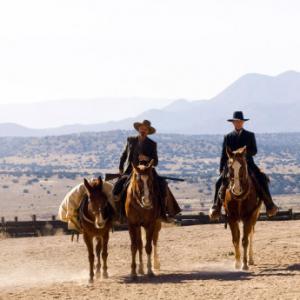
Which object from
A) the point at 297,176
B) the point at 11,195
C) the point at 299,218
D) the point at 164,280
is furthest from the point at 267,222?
the point at 297,176

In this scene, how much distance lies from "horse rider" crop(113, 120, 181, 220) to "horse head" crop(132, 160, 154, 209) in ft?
2.90

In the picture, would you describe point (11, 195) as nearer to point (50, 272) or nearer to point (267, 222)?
point (267, 222)

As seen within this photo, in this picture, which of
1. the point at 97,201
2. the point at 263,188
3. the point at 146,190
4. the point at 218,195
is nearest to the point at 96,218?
the point at 97,201

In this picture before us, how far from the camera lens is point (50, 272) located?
1817 centimetres

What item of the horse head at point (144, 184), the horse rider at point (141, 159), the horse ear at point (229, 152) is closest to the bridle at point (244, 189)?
the horse ear at point (229, 152)

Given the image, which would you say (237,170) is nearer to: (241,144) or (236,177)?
(236,177)

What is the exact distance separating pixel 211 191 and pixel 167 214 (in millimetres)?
120563

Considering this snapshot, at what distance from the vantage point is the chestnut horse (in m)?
15.5

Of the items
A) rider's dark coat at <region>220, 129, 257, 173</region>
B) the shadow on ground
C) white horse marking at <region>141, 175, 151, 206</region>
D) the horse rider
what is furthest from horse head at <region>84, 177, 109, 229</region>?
rider's dark coat at <region>220, 129, 257, 173</region>

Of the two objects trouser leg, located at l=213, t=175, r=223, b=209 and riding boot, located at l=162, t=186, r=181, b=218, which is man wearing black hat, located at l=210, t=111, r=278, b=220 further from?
riding boot, located at l=162, t=186, r=181, b=218

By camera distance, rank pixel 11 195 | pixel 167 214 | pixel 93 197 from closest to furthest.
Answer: pixel 93 197 < pixel 167 214 < pixel 11 195

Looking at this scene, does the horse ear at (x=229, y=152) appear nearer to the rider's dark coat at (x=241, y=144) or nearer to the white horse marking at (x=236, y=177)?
the white horse marking at (x=236, y=177)

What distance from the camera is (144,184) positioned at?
50.5 feet

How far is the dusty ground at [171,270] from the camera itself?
13914 millimetres
